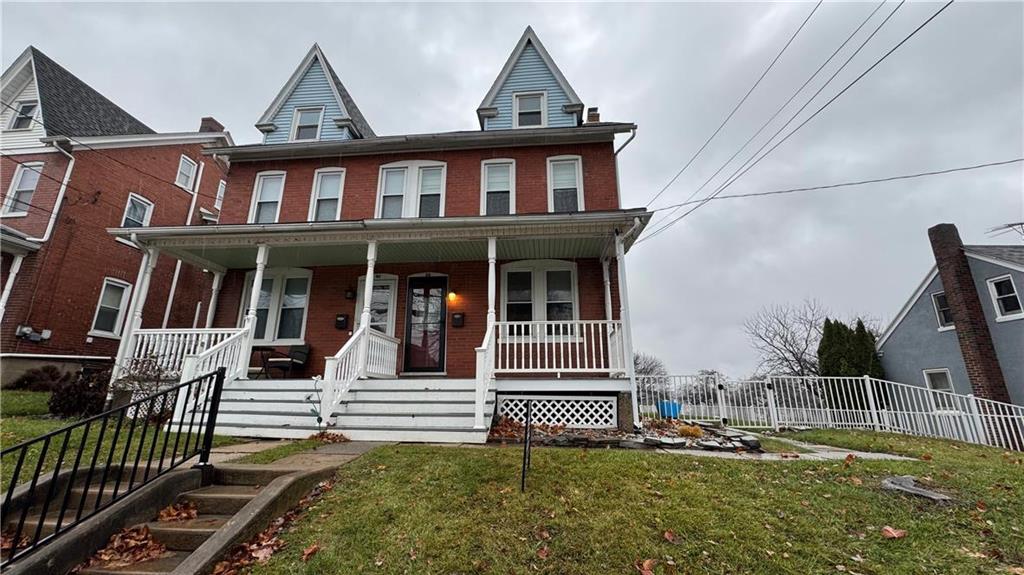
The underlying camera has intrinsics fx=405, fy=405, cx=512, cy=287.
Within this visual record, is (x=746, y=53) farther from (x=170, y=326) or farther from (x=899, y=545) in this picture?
(x=170, y=326)

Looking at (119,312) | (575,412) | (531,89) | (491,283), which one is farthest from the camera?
(119,312)

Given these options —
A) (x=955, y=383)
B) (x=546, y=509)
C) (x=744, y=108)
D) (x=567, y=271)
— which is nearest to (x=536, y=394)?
(x=567, y=271)

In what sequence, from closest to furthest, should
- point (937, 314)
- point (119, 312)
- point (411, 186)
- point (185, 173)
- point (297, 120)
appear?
point (411, 186), point (297, 120), point (119, 312), point (937, 314), point (185, 173)

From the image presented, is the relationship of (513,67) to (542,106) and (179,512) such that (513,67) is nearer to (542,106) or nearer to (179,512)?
(542,106)

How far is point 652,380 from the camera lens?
35.3 feet

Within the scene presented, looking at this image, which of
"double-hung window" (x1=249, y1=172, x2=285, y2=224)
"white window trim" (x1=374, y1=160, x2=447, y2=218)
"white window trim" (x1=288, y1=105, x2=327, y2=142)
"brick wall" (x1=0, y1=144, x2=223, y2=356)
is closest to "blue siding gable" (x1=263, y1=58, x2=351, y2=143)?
"white window trim" (x1=288, y1=105, x2=327, y2=142)

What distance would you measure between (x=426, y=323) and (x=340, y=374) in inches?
129

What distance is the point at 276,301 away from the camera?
1084cm

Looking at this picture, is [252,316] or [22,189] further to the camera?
[22,189]

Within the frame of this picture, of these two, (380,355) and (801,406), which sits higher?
(380,355)

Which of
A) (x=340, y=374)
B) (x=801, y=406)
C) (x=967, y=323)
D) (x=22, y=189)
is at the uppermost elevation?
(x=22, y=189)

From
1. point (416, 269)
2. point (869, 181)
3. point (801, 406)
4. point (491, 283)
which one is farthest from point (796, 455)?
point (416, 269)

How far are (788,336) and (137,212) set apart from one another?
33238 millimetres

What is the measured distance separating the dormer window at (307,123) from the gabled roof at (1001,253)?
2157 cm
